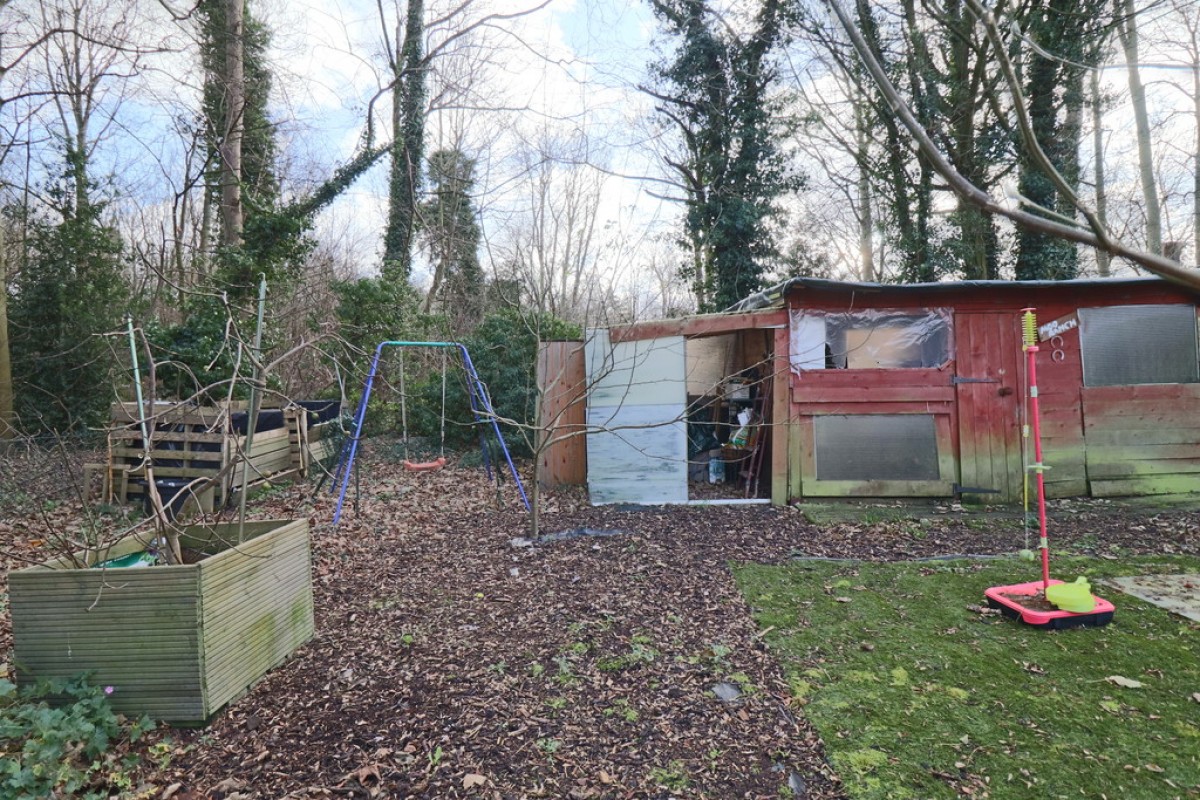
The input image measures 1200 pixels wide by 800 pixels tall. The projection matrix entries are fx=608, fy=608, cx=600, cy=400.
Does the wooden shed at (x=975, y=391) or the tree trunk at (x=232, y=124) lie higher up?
the tree trunk at (x=232, y=124)

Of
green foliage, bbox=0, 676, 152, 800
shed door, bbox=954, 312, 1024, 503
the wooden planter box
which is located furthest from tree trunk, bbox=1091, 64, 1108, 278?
green foliage, bbox=0, 676, 152, 800

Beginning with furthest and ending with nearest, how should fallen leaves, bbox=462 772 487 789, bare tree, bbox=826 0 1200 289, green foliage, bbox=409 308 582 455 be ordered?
green foliage, bbox=409 308 582 455 < fallen leaves, bbox=462 772 487 789 < bare tree, bbox=826 0 1200 289

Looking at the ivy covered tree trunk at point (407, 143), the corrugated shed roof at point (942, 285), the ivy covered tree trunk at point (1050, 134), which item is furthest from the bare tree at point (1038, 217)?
the ivy covered tree trunk at point (407, 143)

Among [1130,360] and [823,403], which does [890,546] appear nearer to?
[823,403]

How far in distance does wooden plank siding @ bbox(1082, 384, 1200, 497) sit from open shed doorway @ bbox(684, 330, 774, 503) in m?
3.22

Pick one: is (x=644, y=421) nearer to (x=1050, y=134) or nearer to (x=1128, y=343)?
(x=1128, y=343)

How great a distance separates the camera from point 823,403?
616 cm

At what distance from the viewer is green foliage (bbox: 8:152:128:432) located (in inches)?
363

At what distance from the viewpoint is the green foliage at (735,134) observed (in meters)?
11.7

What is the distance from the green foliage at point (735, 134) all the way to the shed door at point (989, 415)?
5.97m

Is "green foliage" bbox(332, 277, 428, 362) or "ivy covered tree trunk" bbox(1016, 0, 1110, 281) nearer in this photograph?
"ivy covered tree trunk" bbox(1016, 0, 1110, 281)

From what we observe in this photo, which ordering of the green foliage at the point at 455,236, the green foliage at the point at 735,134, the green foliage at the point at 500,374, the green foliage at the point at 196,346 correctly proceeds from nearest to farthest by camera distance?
the green foliage at the point at 196,346
the green foliage at the point at 500,374
the green foliage at the point at 735,134
the green foliage at the point at 455,236

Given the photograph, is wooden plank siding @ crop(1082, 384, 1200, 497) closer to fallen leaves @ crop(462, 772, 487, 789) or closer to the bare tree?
the bare tree

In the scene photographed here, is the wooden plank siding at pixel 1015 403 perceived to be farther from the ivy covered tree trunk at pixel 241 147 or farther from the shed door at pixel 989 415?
the ivy covered tree trunk at pixel 241 147
